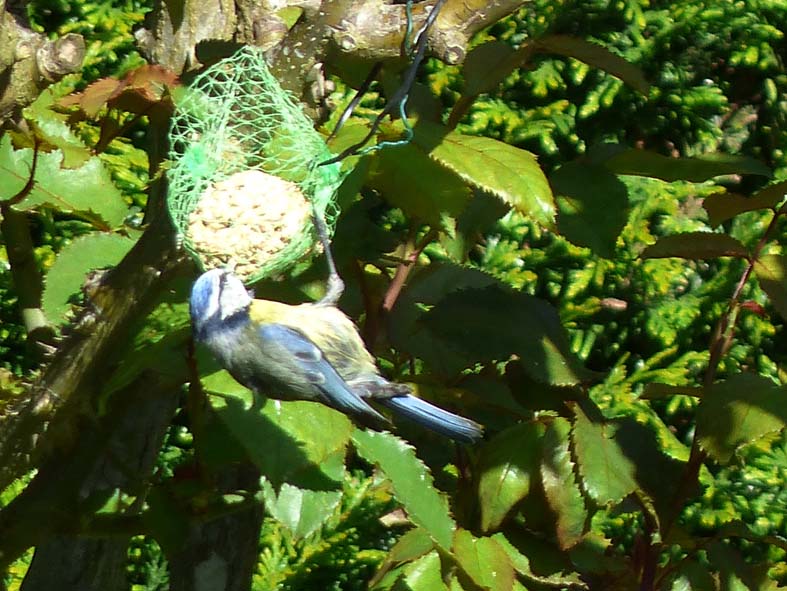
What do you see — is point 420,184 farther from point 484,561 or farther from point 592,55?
point 484,561

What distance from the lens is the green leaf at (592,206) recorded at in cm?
118

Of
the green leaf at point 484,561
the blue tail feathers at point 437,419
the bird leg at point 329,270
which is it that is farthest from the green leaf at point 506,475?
the bird leg at point 329,270

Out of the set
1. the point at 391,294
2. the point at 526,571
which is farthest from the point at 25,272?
the point at 526,571

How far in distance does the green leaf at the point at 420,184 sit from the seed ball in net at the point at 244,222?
0.09 metres

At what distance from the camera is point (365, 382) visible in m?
1.12

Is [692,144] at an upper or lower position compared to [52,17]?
lower

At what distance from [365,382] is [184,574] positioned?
42 cm

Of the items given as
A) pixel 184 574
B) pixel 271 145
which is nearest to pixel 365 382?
pixel 271 145

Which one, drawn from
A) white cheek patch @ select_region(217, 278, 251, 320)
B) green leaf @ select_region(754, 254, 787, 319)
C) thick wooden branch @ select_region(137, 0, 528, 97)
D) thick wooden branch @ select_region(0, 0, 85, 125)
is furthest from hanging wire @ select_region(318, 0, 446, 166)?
green leaf @ select_region(754, 254, 787, 319)

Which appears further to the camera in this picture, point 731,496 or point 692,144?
point 692,144

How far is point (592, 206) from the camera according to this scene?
120cm

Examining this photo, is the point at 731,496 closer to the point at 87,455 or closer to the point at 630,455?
the point at 630,455

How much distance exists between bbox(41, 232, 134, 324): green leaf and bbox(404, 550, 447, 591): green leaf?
0.47 meters

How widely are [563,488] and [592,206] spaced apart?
306 mm
